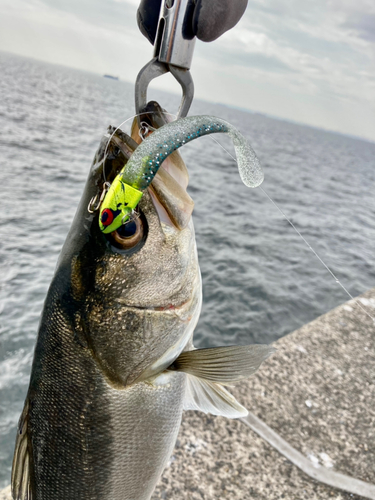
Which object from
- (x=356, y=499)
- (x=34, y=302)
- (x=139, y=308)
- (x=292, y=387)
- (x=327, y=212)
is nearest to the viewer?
(x=139, y=308)

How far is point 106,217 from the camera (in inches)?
57.6

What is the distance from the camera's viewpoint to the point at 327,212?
2003 centimetres

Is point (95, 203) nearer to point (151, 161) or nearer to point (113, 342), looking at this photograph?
point (151, 161)

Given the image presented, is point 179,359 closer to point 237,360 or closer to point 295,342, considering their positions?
point 237,360

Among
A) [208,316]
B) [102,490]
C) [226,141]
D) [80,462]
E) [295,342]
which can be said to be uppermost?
[80,462]

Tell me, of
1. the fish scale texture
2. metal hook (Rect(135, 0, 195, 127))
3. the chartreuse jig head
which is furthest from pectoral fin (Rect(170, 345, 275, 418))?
metal hook (Rect(135, 0, 195, 127))

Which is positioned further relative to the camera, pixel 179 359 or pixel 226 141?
pixel 226 141

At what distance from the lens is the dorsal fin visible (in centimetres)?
180

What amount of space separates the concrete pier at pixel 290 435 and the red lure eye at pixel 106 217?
6.90 feet

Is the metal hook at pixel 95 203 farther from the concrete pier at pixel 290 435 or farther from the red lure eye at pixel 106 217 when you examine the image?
the concrete pier at pixel 290 435

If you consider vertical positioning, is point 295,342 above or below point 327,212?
above

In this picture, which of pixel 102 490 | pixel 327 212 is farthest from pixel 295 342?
pixel 327 212

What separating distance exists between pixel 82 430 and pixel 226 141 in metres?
29.8

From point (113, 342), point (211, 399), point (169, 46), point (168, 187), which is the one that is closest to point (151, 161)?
point (168, 187)
